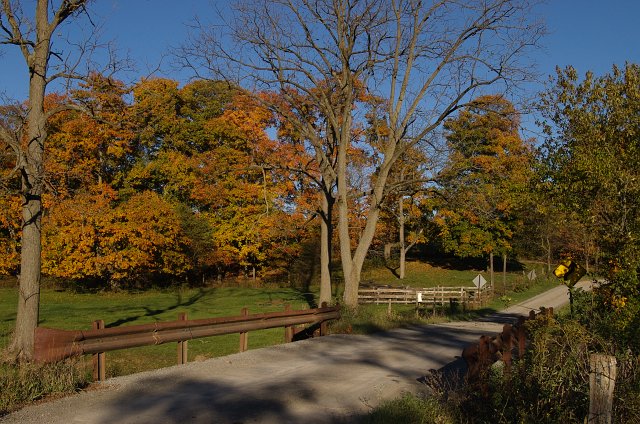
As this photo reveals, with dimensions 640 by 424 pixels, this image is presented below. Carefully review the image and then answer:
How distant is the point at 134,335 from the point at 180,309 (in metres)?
25.0

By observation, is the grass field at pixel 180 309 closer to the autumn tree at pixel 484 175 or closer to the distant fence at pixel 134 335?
the distant fence at pixel 134 335

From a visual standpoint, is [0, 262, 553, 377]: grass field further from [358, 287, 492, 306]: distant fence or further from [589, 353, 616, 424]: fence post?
[589, 353, 616, 424]: fence post

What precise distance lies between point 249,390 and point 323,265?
652 inches

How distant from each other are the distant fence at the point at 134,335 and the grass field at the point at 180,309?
83 cm

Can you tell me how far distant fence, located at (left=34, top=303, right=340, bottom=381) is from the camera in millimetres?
9578

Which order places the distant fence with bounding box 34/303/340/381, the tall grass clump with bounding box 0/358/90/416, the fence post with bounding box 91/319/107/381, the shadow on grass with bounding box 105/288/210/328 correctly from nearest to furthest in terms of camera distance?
the tall grass clump with bounding box 0/358/90/416, the distant fence with bounding box 34/303/340/381, the fence post with bounding box 91/319/107/381, the shadow on grass with bounding box 105/288/210/328

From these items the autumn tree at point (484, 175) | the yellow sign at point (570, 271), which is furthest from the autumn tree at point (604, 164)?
the yellow sign at point (570, 271)

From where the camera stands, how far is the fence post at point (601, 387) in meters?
6.61

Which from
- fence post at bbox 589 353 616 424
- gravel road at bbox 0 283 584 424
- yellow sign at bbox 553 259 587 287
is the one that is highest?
yellow sign at bbox 553 259 587 287

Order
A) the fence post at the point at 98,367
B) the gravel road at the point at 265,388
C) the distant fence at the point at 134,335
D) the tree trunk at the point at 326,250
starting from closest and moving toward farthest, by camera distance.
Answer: the gravel road at the point at 265,388 < the distant fence at the point at 134,335 < the fence post at the point at 98,367 < the tree trunk at the point at 326,250

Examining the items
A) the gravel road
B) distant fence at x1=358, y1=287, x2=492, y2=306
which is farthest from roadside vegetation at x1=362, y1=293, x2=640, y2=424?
distant fence at x1=358, y1=287, x2=492, y2=306

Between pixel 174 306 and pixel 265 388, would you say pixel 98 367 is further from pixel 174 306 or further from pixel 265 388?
pixel 174 306

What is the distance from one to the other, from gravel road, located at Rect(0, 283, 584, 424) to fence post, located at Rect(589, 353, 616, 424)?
2866mm

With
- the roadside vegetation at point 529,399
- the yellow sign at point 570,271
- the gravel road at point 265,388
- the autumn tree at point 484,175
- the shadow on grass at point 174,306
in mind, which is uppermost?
the autumn tree at point 484,175
